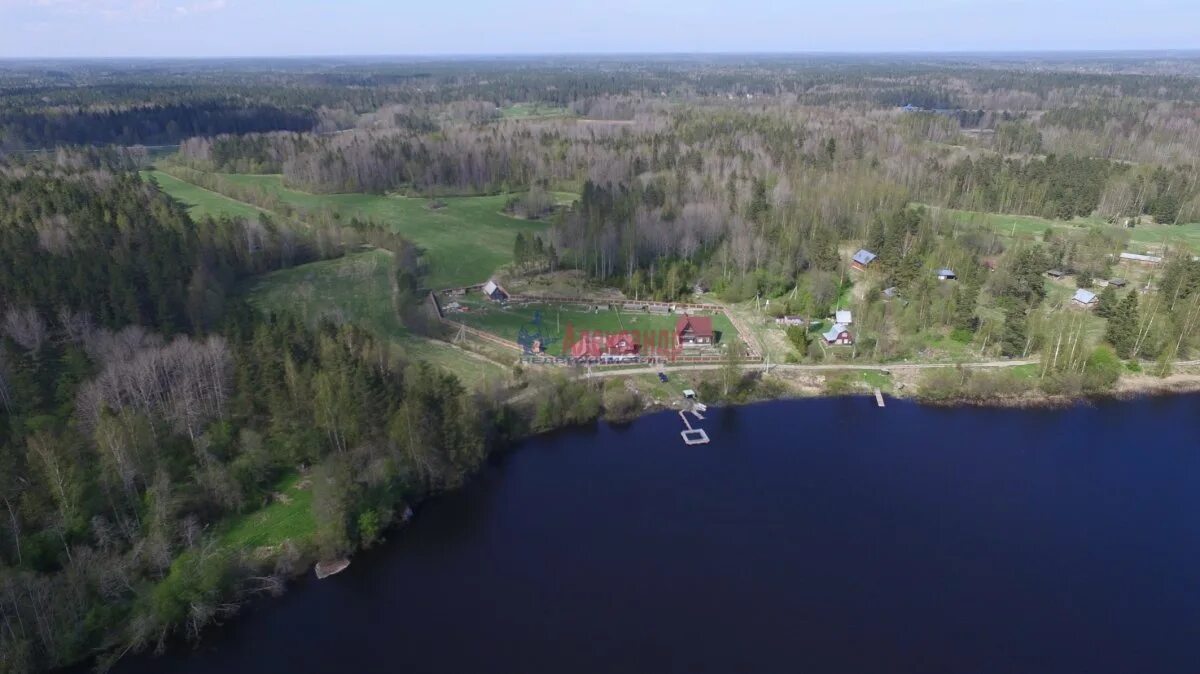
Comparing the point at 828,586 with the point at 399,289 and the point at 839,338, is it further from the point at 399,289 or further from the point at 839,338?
the point at 399,289

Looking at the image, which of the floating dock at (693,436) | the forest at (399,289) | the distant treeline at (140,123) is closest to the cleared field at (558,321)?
the forest at (399,289)

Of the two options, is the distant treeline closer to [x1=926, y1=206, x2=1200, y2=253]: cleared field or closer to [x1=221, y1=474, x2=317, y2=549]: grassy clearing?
[x1=221, y1=474, x2=317, y2=549]: grassy clearing

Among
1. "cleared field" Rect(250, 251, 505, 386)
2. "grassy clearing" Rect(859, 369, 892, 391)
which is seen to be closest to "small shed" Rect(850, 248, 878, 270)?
"grassy clearing" Rect(859, 369, 892, 391)

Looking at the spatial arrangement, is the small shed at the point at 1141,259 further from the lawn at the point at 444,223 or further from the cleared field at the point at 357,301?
the cleared field at the point at 357,301

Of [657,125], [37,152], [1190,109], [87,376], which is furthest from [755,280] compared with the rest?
[1190,109]

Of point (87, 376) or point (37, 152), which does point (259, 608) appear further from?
point (37, 152)

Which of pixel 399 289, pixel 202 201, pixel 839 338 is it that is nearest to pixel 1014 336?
pixel 839 338
